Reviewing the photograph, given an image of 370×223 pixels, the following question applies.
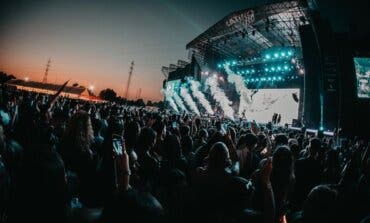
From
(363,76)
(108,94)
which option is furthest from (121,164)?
(108,94)

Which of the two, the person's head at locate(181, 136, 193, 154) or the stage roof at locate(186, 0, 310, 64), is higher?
the stage roof at locate(186, 0, 310, 64)

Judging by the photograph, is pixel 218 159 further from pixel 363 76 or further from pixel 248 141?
pixel 363 76

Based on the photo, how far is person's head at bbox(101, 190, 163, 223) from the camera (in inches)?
49.9

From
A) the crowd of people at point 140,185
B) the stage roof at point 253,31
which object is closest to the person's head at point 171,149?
the crowd of people at point 140,185

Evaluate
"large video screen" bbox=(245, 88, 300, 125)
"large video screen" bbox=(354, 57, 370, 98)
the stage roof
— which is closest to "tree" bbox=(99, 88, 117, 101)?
the stage roof

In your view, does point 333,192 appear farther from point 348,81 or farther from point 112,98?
point 112,98

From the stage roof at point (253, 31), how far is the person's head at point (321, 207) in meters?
21.3

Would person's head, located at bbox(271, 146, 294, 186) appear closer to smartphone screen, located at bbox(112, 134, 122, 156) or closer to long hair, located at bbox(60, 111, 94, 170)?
smartphone screen, located at bbox(112, 134, 122, 156)

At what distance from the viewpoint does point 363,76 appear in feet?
70.7

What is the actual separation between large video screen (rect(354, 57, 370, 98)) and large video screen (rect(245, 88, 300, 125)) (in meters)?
8.46

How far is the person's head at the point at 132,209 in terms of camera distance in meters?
1.27

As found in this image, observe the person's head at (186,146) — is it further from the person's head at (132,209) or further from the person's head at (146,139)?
the person's head at (132,209)

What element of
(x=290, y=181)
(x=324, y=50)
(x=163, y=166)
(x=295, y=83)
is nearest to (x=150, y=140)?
(x=163, y=166)

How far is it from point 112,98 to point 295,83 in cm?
7197
